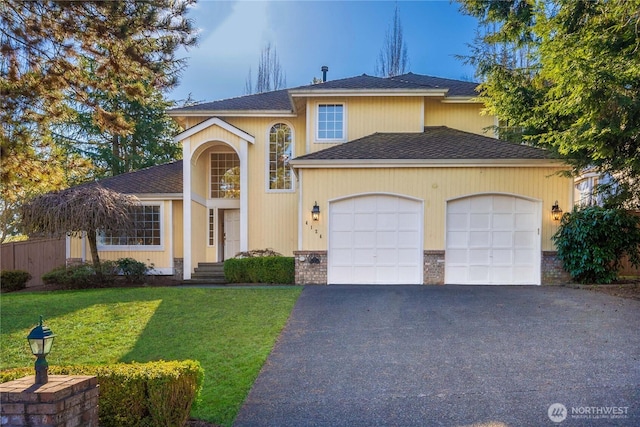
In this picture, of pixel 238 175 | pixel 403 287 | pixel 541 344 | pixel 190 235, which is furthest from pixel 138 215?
pixel 541 344

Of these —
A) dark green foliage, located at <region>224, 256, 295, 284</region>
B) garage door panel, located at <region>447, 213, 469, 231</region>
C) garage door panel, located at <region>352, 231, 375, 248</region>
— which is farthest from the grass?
garage door panel, located at <region>447, 213, 469, 231</region>

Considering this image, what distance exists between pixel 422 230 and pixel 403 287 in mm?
1808

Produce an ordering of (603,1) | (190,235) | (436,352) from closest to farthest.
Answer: (436,352) → (603,1) → (190,235)

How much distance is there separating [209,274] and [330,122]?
22.6 feet

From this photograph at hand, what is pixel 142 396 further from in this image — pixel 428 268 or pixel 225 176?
pixel 225 176

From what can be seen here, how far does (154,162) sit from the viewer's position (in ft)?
78.6

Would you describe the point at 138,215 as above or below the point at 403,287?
above

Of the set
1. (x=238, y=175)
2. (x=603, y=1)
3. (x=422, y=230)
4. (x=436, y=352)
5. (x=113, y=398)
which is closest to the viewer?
(x=113, y=398)

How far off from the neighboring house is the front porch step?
0.34 meters

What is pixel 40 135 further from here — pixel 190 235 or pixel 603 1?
pixel 603 1

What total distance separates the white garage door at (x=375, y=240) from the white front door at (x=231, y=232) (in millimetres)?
5075

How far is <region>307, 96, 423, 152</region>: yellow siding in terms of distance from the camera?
13.7 metres

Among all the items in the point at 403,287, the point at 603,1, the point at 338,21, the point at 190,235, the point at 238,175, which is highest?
the point at 338,21

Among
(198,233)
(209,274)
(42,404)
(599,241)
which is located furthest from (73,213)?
(599,241)
